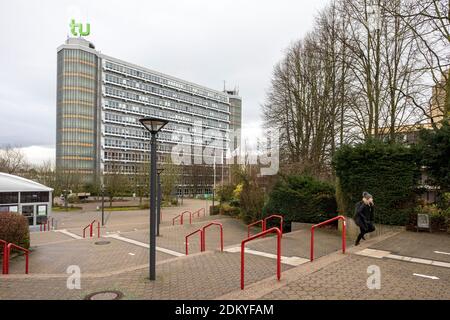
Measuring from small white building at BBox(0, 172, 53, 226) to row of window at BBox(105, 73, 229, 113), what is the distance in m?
65.4

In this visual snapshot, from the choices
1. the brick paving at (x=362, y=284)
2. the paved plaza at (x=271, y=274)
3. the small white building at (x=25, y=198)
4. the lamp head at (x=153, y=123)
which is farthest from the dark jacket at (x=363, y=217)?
the small white building at (x=25, y=198)

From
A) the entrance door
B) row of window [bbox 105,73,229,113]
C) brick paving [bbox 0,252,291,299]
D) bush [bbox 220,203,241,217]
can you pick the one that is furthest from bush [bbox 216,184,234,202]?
row of window [bbox 105,73,229,113]

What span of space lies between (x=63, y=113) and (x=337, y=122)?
82973 millimetres

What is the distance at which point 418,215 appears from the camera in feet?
34.2

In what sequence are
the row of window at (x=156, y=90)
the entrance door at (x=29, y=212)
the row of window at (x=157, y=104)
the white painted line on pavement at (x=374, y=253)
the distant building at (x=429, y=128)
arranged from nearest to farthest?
the white painted line on pavement at (x=374, y=253) → the distant building at (x=429, y=128) → the entrance door at (x=29, y=212) → the row of window at (x=157, y=104) → the row of window at (x=156, y=90)

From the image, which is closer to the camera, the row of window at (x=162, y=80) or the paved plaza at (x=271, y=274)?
the paved plaza at (x=271, y=274)

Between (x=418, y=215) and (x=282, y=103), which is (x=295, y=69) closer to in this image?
(x=282, y=103)

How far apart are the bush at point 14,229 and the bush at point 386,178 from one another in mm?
12042

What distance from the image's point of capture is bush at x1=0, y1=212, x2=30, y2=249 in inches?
394

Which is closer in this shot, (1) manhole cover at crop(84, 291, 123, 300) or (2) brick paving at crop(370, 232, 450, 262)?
(1) manhole cover at crop(84, 291, 123, 300)

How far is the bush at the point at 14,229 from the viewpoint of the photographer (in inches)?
394

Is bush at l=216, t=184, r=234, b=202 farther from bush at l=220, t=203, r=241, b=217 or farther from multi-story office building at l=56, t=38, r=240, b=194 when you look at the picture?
multi-story office building at l=56, t=38, r=240, b=194

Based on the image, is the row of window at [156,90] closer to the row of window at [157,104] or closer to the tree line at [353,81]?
the row of window at [157,104]
